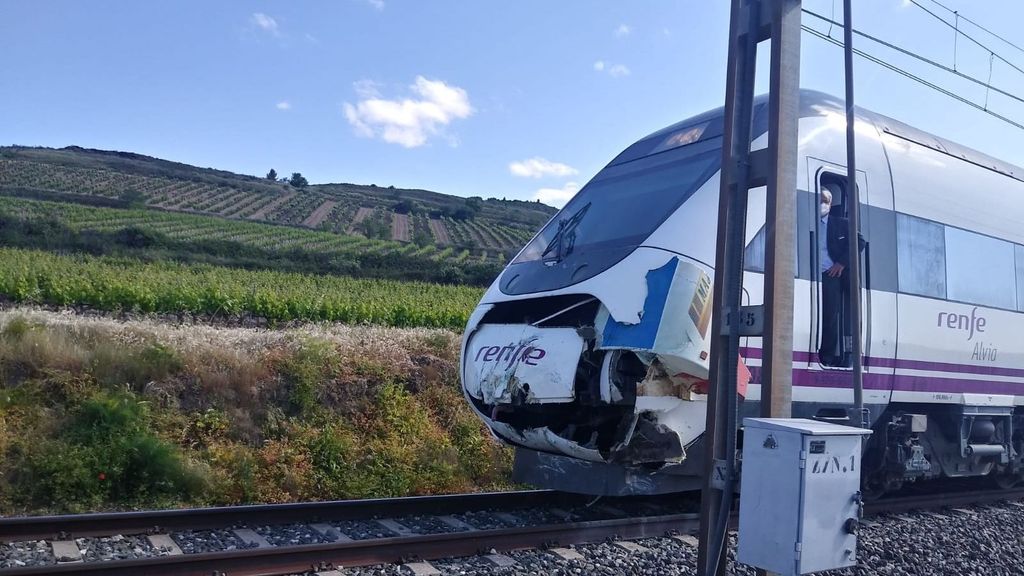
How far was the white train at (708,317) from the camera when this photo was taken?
5762 millimetres

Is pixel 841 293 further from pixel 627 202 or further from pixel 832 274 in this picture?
pixel 627 202

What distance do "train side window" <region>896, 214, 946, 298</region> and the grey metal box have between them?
3911mm

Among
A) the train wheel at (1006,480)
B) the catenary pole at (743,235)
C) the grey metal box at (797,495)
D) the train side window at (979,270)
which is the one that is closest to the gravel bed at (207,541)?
the catenary pole at (743,235)

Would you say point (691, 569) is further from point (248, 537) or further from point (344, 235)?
point (344, 235)

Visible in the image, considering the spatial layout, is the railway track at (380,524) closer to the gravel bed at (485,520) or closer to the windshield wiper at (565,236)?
the gravel bed at (485,520)

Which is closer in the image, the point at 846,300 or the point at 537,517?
the point at 846,300

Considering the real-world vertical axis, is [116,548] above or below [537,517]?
above

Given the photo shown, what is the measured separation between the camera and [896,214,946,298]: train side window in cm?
741

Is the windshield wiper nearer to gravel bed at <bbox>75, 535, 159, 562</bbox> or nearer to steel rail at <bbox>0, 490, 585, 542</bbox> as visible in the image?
steel rail at <bbox>0, 490, 585, 542</bbox>

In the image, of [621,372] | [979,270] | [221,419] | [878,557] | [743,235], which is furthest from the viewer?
[221,419]

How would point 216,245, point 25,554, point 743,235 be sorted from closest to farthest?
1. point 743,235
2. point 25,554
3. point 216,245

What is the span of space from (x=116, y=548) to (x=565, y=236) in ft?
13.7

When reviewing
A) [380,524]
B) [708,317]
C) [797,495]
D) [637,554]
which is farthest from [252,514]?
[797,495]

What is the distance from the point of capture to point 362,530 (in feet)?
20.7
